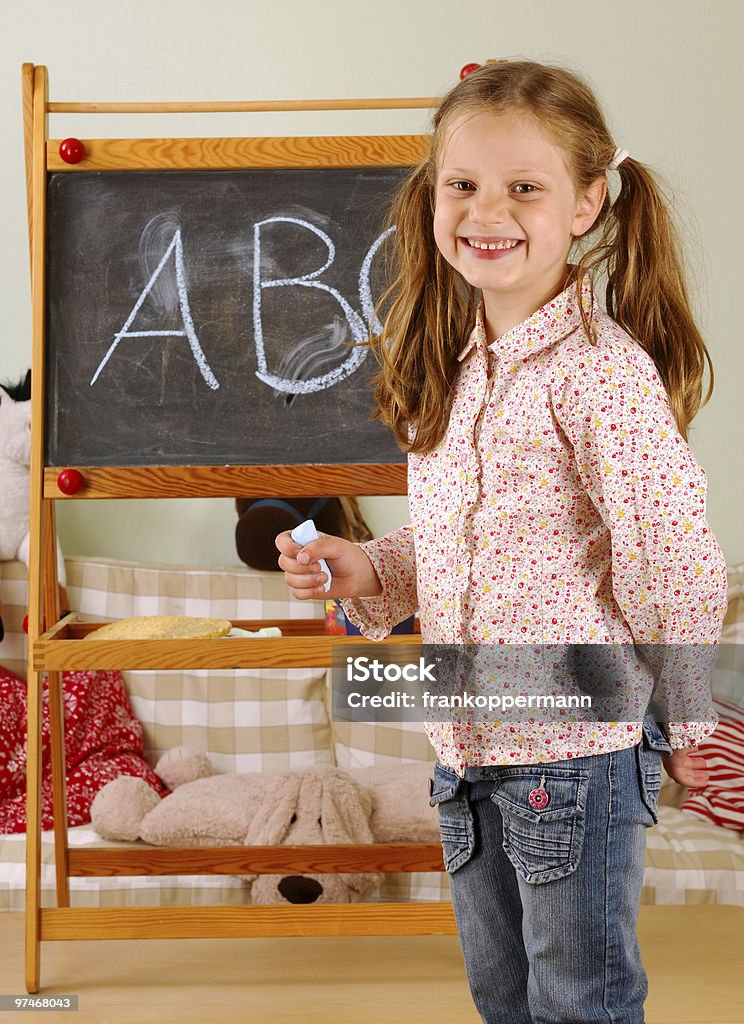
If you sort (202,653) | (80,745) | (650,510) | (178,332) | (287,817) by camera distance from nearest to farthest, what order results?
(650,510) → (202,653) → (178,332) → (287,817) → (80,745)

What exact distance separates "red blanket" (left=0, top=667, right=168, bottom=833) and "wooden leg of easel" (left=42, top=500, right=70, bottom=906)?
0.30 m

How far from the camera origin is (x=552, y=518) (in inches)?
35.3

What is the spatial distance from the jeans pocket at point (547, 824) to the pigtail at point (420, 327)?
→ 1.04 feet

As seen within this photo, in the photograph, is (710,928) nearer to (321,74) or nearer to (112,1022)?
(112,1022)

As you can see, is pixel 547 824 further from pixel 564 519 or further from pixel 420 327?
pixel 420 327

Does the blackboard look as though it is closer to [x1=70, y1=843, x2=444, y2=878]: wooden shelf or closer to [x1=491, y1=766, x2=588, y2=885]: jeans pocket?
[x1=70, y1=843, x2=444, y2=878]: wooden shelf

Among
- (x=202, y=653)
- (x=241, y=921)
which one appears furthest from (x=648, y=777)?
(x=241, y=921)

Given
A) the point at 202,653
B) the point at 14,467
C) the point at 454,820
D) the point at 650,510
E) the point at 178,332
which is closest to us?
the point at 650,510

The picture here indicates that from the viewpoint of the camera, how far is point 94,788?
2062 mm

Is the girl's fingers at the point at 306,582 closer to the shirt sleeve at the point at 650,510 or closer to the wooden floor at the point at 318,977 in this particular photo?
the shirt sleeve at the point at 650,510

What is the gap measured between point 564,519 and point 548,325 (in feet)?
0.56

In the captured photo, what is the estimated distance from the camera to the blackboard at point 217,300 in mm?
1613

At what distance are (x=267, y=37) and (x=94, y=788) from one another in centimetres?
166

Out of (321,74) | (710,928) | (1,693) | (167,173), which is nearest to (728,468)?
(710,928)
